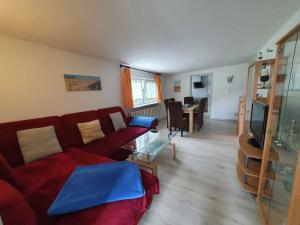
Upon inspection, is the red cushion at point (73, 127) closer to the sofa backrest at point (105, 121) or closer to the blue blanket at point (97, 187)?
the sofa backrest at point (105, 121)

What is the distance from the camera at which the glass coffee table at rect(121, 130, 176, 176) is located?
5.74ft

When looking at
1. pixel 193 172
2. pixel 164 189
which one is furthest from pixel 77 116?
pixel 193 172

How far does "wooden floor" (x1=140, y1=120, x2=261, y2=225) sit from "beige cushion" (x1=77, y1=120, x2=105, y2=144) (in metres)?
1.24

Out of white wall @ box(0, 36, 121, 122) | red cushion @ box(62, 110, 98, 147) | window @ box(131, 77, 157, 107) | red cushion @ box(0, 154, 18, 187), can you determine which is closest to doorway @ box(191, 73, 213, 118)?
window @ box(131, 77, 157, 107)

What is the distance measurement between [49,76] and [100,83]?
40.4 inches

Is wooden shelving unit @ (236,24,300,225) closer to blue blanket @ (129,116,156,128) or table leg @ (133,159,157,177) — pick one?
table leg @ (133,159,157,177)

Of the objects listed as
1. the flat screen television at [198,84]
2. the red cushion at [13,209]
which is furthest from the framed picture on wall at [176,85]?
the red cushion at [13,209]

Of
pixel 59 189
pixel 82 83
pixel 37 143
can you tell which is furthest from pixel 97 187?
pixel 82 83

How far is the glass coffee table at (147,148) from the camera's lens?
1.75 m

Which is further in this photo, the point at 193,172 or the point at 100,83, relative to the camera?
the point at 100,83

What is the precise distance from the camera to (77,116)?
7.86 ft

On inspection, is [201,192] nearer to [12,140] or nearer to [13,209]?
[13,209]

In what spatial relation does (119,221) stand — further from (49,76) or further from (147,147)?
(49,76)

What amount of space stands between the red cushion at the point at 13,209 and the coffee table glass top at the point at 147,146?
4.11ft
